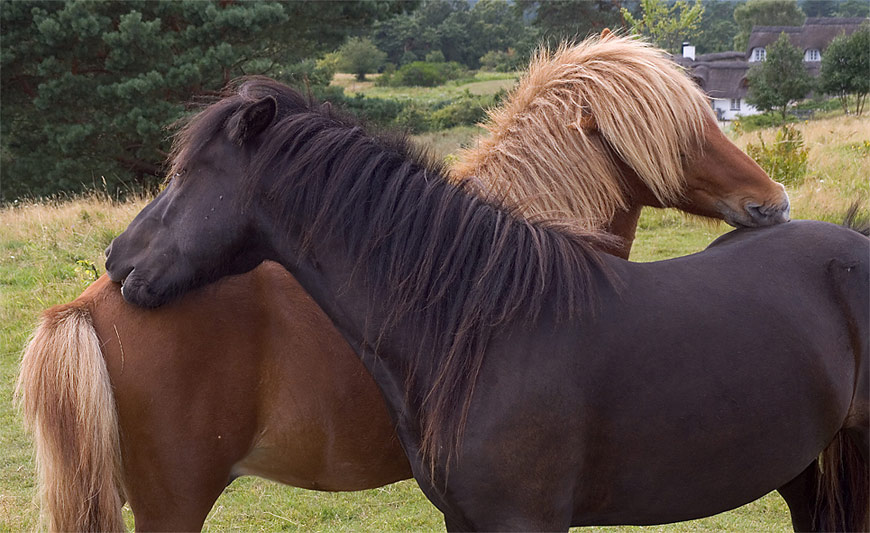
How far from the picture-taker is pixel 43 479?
2207 millimetres

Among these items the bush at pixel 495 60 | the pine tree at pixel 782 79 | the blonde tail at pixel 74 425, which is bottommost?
the pine tree at pixel 782 79

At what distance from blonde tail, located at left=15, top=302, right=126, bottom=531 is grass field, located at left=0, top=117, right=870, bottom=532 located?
1160 millimetres

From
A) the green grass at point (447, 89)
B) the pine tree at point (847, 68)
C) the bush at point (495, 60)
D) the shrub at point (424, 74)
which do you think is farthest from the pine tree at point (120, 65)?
the shrub at point (424, 74)

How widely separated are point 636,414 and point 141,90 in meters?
12.5

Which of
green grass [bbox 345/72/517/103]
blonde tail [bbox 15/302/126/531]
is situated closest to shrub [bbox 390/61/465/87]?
green grass [bbox 345/72/517/103]

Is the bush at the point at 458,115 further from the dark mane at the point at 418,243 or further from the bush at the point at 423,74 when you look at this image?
the dark mane at the point at 418,243

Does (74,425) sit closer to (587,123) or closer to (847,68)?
(587,123)

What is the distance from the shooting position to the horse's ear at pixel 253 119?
6.27ft

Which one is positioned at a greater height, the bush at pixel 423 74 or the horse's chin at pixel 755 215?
the horse's chin at pixel 755 215

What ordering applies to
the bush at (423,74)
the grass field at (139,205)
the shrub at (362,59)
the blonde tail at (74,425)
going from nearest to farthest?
the blonde tail at (74,425)
the grass field at (139,205)
the shrub at (362,59)
the bush at (423,74)

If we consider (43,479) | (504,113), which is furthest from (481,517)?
(504,113)

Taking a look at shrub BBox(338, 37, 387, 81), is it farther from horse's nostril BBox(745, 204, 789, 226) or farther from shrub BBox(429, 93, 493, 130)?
horse's nostril BBox(745, 204, 789, 226)

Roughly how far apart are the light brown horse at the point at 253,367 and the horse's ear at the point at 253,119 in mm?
487

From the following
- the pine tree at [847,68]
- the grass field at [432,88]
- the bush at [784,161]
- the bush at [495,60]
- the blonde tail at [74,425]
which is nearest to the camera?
the blonde tail at [74,425]
